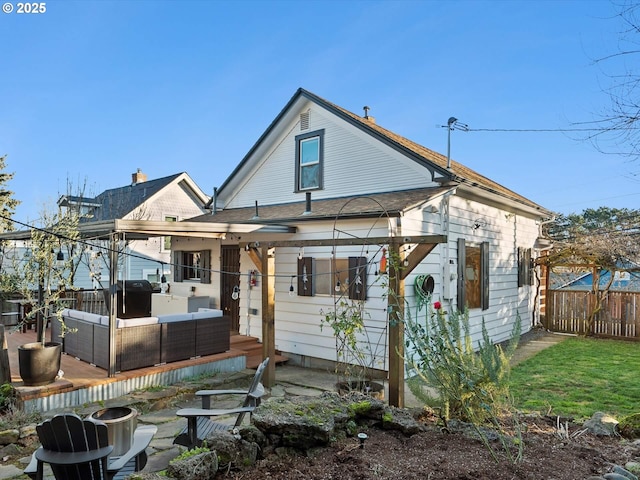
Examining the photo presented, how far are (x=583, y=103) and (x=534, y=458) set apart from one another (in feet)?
12.5

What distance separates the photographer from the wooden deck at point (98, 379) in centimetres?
550

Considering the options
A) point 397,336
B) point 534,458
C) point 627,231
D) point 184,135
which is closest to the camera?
point 534,458

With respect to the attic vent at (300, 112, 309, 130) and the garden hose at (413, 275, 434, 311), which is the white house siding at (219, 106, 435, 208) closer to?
the attic vent at (300, 112, 309, 130)

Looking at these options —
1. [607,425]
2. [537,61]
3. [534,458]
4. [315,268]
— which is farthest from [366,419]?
[537,61]

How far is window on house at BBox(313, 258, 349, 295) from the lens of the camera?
7973 mm

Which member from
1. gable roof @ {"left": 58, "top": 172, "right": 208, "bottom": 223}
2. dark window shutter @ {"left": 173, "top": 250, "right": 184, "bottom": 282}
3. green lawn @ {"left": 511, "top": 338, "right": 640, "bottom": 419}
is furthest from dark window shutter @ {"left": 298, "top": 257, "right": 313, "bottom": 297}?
gable roof @ {"left": 58, "top": 172, "right": 208, "bottom": 223}

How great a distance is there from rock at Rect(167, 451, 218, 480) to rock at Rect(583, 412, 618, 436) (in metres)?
3.70

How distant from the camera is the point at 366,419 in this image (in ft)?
12.6

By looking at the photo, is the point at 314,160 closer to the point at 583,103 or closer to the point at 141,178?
the point at 583,103

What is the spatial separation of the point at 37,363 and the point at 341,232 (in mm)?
4966

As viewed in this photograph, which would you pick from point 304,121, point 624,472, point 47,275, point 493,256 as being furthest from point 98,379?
point 493,256

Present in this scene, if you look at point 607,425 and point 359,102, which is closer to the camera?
point 607,425

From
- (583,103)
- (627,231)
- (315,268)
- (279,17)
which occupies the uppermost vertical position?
(279,17)

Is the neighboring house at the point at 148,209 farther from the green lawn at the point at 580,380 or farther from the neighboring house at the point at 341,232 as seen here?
the green lawn at the point at 580,380
